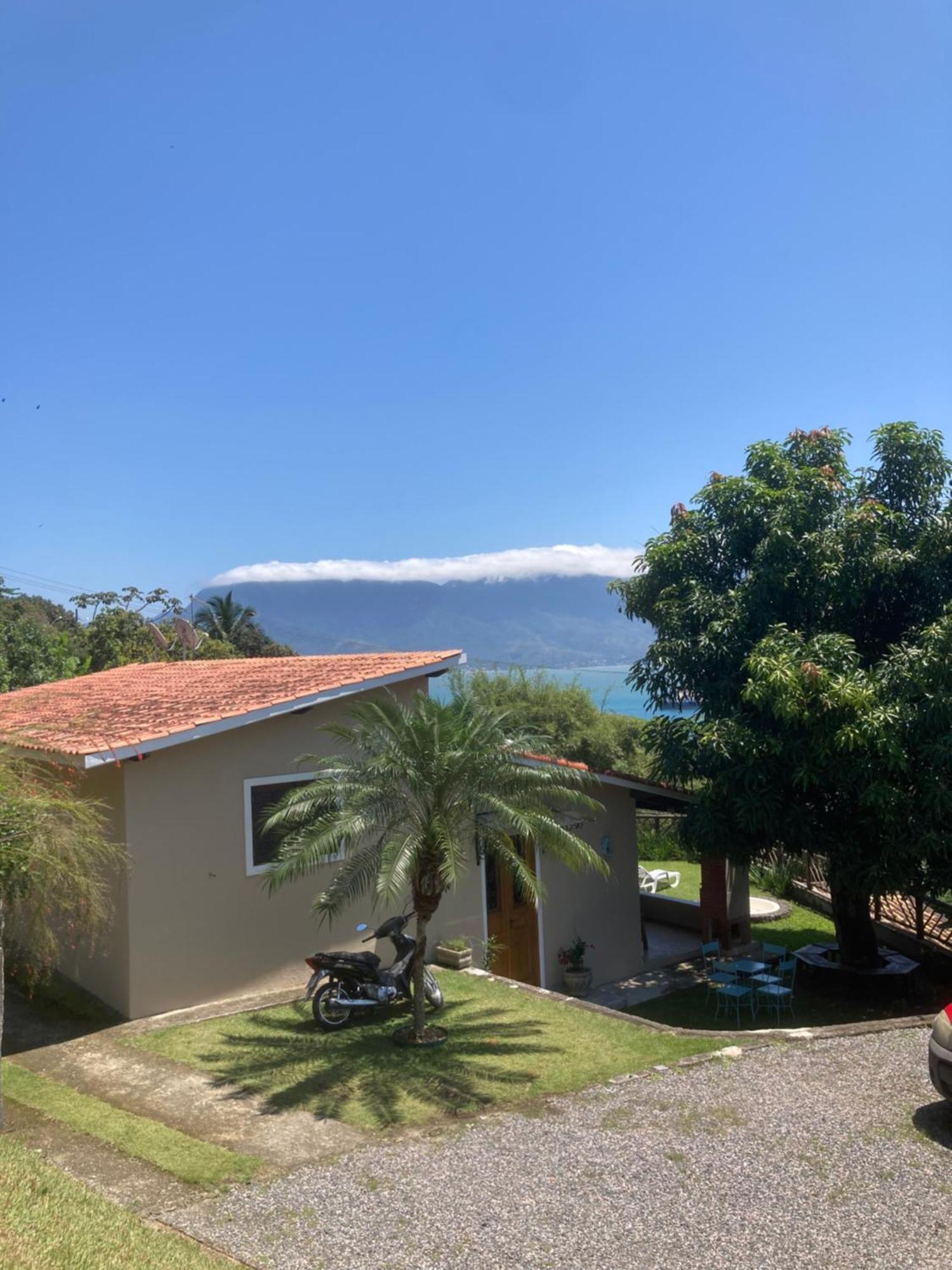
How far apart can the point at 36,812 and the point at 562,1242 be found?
5.04m

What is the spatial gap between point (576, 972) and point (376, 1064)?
6011 mm

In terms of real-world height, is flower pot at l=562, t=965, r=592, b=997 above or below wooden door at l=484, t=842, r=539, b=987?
below

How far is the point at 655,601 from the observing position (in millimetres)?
16984

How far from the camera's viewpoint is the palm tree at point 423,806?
9930 mm

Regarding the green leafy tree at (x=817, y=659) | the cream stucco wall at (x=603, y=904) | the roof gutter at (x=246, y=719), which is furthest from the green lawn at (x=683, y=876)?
the roof gutter at (x=246, y=719)

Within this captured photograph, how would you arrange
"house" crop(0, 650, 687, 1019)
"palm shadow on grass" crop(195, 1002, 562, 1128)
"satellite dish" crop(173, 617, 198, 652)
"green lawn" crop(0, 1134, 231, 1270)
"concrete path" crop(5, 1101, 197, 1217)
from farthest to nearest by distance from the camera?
"satellite dish" crop(173, 617, 198, 652) → "house" crop(0, 650, 687, 1019) → "palm shadow on grass" crop(195, 1002, 562, 1128) → "concrete path" crop(5, 1101, 197, 1217) → "green lawn" crop(0, 1134, 231, 1270)

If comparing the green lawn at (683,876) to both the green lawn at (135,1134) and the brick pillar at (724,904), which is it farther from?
the green lawn at (135,1134)

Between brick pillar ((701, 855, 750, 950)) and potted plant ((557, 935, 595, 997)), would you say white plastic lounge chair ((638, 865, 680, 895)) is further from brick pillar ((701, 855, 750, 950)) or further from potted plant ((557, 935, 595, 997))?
potted plant ((557, 935, 595, 997))

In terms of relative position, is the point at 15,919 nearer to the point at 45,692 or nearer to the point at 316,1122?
the point at 316,1122

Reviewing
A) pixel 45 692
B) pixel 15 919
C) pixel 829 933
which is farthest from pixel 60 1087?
pixel 829 933

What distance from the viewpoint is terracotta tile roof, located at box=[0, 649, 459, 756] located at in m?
11.2

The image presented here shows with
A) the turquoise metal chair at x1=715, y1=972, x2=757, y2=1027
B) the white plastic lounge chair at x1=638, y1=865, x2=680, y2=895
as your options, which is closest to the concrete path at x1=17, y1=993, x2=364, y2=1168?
the turquoise metal chair at x1=715, y1=972, x2=757, y2=1027

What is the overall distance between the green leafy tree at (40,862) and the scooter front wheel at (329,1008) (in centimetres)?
250

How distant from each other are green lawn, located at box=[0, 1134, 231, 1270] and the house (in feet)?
15.9
